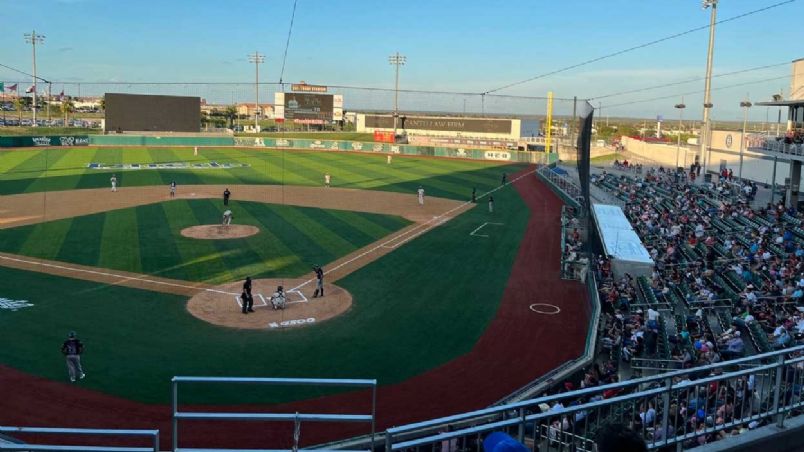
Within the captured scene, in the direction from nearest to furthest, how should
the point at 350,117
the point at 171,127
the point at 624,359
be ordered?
the point at 624,359 < the point at 171,127 < the point at 350,117

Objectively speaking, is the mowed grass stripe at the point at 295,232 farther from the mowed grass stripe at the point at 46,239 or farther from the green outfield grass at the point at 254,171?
the mowed grass stripe at the point at 46,239

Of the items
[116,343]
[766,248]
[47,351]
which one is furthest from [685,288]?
[47,351]

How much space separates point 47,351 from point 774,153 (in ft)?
105

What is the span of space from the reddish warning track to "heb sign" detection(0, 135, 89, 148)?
2488 inches

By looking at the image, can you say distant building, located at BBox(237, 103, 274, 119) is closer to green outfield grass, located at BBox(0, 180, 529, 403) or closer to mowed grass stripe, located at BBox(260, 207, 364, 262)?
mowed grass stripe, located at BBox(260, 207, 364, 262)

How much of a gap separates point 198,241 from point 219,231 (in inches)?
89.5

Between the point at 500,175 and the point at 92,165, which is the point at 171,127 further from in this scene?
the point at 500,175

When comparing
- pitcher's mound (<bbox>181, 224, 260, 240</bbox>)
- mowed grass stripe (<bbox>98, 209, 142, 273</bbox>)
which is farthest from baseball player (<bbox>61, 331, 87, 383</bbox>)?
pitcher's mound (<bbox>181, 224, 260, 240</bbox>)

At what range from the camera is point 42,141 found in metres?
72.1

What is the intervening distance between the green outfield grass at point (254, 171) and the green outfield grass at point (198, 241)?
5.00 m

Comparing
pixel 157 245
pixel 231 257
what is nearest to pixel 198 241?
pixel 157 245

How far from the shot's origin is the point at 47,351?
1570cm

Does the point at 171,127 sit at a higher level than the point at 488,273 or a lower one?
higher

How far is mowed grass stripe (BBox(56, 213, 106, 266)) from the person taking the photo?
2484cm
